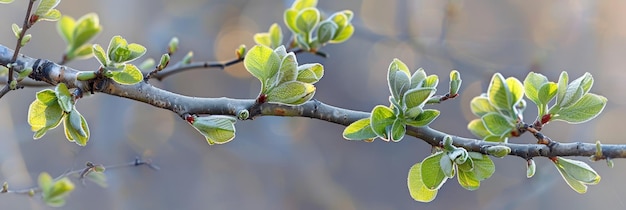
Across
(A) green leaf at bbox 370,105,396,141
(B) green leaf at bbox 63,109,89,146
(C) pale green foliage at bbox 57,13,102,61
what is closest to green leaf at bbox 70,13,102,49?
(C) pale green foliage at bbox 57,13,102,61

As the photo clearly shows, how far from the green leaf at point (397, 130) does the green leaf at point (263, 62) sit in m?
0.07

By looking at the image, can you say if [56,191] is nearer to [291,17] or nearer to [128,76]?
[128,76]

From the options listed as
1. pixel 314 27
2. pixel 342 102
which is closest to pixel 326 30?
pixel 314 27

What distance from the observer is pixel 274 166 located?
3.92 feet

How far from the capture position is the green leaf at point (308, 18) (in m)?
0.41

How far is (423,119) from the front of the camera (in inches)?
11.1

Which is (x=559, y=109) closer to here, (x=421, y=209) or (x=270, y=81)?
(x=270, y=81)

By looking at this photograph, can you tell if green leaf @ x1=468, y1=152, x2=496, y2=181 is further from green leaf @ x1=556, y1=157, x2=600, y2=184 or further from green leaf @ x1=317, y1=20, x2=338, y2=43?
green leaf @ x1=317, y1=20, x2=338, y2=43

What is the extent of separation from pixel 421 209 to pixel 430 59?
12.7 inches

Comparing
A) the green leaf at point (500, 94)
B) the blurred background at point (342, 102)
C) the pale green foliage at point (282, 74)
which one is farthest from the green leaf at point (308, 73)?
the blurred background at point (342, 102)

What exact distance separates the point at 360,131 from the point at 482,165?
0.23 feet

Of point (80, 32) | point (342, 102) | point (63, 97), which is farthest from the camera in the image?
point (342, 102)

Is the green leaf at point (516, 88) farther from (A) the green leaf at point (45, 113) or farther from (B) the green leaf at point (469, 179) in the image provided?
(A) the green leaf at point (45, 113)

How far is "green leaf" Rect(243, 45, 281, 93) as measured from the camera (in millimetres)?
283
